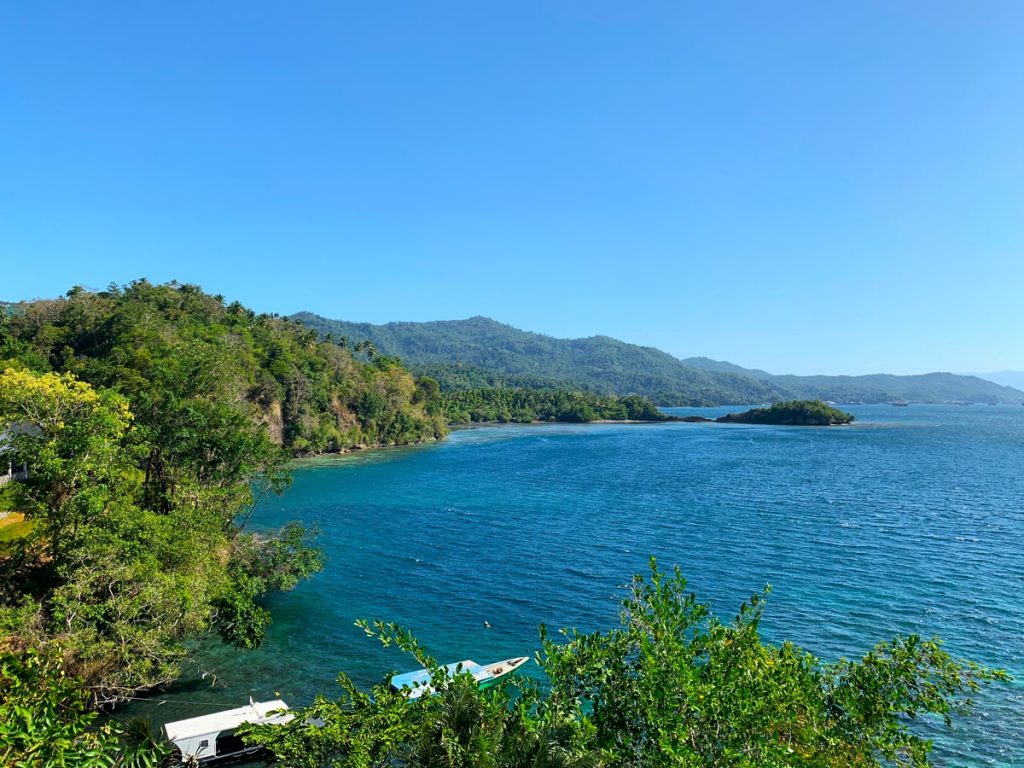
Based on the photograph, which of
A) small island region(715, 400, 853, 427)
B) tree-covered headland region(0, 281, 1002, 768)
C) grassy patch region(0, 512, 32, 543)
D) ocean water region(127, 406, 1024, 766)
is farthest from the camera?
small island region(715, 400, 853, 427)

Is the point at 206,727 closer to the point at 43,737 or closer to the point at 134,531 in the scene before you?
the point at 134,531

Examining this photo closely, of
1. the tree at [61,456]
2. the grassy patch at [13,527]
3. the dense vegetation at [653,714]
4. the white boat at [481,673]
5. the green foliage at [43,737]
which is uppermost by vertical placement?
the tree at [61,456]

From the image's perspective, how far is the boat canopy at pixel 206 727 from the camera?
66.6ft

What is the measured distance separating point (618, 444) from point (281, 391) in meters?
70.3

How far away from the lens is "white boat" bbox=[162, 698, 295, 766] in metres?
20.3

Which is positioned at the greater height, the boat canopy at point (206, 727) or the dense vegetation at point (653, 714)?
the dense vegetation at point (653, 714)

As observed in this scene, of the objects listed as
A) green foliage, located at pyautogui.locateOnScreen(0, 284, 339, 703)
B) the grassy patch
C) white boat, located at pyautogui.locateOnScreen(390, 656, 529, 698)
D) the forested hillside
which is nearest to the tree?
green foliage, located at pyautogui.locateOnScreen(0, 284, 339, 703)

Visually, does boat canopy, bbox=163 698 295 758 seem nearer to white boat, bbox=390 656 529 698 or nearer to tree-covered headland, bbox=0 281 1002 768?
tree-covered headland, bbox=0 281 1002 768

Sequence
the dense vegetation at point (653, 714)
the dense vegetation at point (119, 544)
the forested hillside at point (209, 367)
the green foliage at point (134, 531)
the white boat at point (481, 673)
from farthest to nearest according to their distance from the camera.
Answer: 1. the forested hillside at point (209, 367)
2. the white boat at point (481, 673)
3. the green foliage at point (134, 531)
4. the dense vegetation at point (119, 544)
5. the dense vegetation at point (653, 714)

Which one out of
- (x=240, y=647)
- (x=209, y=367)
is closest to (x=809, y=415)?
(x=209, y=367)

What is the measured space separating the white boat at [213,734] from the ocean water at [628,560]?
216 cm

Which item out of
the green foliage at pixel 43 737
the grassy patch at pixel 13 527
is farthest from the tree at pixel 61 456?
the green foliage at pixel 43 737

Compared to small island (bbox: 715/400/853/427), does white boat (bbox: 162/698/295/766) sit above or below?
below

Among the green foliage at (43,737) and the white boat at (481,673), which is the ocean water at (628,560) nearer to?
the white boat at (481,673)
